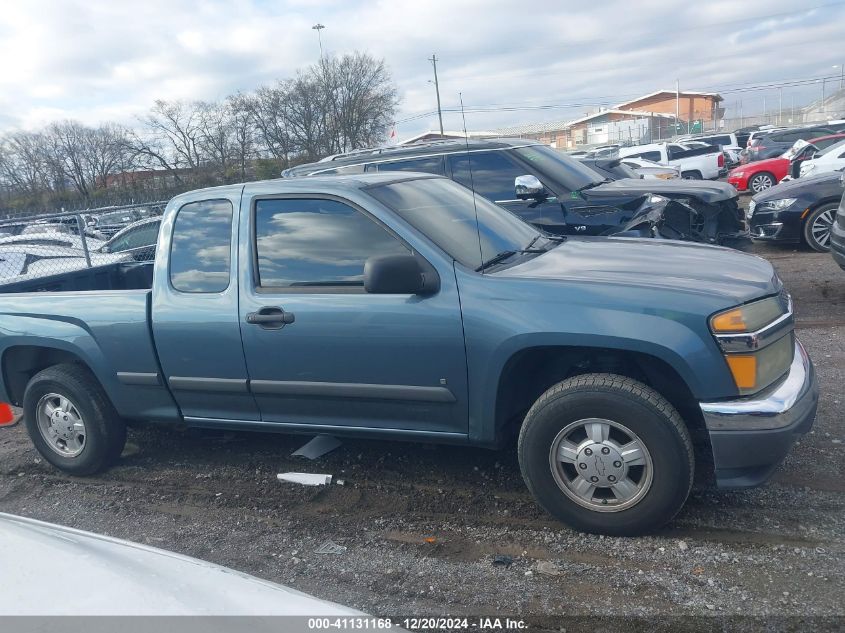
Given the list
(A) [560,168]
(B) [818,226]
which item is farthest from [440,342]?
(B) [818,226]

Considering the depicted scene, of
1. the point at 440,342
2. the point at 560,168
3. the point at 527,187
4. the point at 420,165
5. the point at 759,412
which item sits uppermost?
the point at 420,165

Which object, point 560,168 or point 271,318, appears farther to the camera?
point 560,168

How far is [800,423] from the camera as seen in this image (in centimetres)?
343

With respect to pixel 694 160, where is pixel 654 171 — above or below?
above

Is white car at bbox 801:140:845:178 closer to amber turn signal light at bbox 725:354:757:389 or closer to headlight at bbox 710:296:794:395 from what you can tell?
headlight at bbox 710:296:794:395

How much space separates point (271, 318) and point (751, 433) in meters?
2.47

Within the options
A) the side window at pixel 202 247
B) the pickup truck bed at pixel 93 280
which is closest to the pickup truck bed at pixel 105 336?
the side window at pixel 202 247

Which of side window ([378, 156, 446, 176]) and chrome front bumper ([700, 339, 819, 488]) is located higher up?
side window ([378, 156, 446, 176])

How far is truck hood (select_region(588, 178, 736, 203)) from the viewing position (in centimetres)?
770

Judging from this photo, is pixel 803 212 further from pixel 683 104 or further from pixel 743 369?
pixel 683 104

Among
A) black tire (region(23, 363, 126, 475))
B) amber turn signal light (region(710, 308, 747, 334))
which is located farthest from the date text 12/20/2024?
black tire (region(23, 363, 126, 475))

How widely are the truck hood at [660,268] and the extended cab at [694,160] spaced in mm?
21962

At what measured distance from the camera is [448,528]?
12.9 feet

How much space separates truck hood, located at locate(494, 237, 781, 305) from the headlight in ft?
0.29
